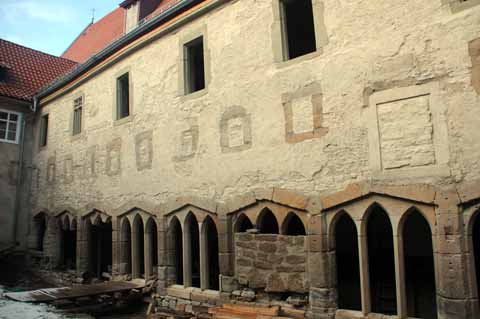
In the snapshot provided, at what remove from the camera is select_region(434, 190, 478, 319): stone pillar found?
446 cm

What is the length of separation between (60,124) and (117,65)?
3006 mm

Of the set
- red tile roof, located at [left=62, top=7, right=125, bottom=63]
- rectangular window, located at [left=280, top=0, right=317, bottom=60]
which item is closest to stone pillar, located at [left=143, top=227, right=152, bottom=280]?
rectangular window, located at [left=280, top=0, right=317, bottom=60]

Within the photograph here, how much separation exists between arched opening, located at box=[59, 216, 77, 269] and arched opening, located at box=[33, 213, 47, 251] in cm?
98

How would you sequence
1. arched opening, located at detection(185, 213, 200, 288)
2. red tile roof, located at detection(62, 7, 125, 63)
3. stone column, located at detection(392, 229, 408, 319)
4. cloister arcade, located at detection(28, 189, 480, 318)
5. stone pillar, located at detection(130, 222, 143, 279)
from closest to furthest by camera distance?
stone column, located at detection(392, 229, 408, 319) → cloister arcade, located at detection(28, 189, 480, 318) → arched opening, located at detection(185, 213, 200, 288) → stone pillar, located at detection(130, 222, 143, 279) → red tile roof, located at detection(62, 7, 125, 63)

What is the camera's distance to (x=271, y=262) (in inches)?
236

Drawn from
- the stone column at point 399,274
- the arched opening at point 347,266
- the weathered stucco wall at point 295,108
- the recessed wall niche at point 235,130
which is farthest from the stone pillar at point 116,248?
the stone column at point 399,274

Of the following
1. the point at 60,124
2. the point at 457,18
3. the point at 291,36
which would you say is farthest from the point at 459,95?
the point at 60,124

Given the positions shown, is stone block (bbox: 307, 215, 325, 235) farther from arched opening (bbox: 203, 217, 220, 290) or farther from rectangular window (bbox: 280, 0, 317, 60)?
rectangular window (bbox: 280, 0, 317, 60)

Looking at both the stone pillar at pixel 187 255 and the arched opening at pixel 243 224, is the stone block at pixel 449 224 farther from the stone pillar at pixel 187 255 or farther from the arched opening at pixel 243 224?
the stone pillar at pixel 187 255

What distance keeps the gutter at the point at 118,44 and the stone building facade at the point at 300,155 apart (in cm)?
10

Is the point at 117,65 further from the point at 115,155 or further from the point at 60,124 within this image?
the point at 60,124

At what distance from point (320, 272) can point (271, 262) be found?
75 cm

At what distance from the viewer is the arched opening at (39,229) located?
12.2 m

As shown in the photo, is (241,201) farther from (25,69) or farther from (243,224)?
(25,69)
